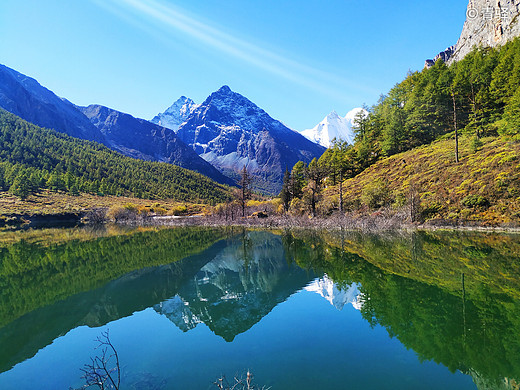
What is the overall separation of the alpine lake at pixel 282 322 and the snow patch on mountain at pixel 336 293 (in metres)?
0.08

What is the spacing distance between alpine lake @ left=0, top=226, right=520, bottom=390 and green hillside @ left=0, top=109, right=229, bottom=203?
4158 inches

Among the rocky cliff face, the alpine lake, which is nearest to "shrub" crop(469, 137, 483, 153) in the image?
the alpine lake

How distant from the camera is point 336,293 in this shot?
41.6ft

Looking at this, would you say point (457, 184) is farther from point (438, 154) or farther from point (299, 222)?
point (299, 222)

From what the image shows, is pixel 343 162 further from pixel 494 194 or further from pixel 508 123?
pixel 494 194

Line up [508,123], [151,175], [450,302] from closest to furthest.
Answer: [450,302] → [508,123] → [151,175]

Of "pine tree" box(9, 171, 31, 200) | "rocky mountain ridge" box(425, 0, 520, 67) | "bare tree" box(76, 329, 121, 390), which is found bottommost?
"bare tree" box(76, 329, 121, 390)

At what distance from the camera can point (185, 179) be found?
18988 centimetres

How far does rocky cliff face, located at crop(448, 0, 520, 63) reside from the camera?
269ft

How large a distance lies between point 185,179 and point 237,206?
131 meters

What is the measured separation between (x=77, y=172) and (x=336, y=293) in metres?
162

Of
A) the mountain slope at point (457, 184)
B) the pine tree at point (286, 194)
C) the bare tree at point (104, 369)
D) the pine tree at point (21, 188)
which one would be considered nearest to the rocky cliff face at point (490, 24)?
the mountain slope at point (457, 184)

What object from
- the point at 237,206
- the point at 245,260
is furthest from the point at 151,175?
the point at 245,260

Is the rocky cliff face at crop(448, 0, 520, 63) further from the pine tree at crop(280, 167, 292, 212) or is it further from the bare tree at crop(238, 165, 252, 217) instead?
the bare tree at crop(238, 165, 252, 217)
